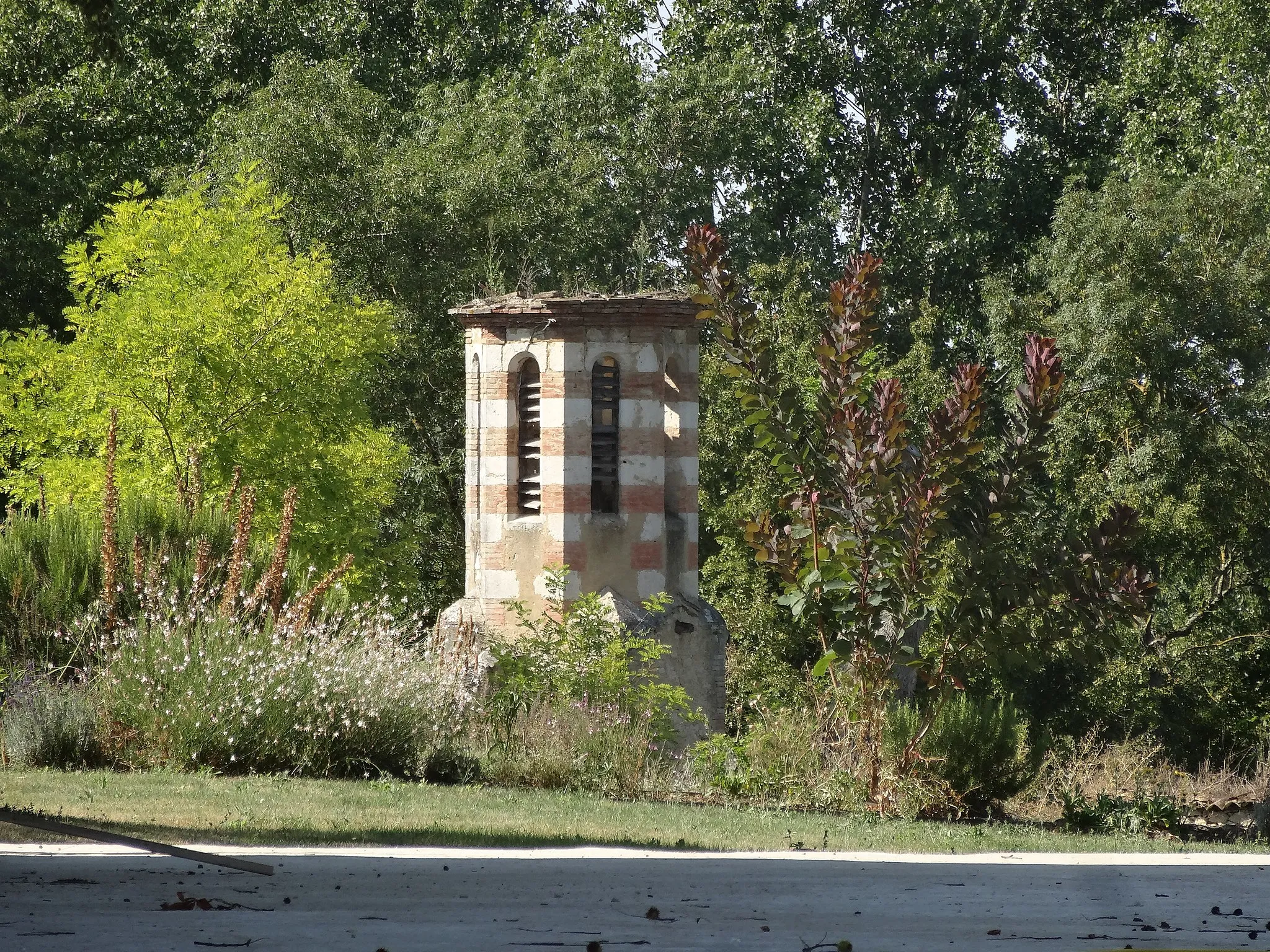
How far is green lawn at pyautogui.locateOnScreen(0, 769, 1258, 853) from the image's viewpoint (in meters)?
9.35

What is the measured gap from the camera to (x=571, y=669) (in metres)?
14.9

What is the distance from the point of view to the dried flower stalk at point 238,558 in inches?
549

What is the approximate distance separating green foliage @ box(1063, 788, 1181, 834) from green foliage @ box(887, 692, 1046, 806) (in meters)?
0.62

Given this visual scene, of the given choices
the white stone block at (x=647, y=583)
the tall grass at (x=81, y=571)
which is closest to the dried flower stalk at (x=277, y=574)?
the tall grass at (x=81, y=571)

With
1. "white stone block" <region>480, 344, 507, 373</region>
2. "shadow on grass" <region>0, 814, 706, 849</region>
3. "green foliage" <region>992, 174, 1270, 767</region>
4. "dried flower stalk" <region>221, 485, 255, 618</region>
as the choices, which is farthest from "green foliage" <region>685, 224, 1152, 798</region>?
"green foliage" <region>992, 174, 1270, 767</region>

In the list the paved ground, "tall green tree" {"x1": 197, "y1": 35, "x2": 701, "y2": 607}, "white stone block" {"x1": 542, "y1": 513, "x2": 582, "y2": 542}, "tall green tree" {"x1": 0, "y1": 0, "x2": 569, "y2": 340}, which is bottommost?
the paved ground

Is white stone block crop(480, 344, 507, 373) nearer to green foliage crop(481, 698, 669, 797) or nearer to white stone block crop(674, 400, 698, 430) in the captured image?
white stone block crop(674, 400, 698, 430)

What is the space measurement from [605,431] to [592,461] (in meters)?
0.32

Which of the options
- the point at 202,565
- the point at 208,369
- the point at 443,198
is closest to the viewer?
the point at 202,565

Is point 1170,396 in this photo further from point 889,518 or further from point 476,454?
point 889,518

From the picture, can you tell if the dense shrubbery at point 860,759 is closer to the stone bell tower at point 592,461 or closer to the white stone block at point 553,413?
the stone bell tower at point 592,461

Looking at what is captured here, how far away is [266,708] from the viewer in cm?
1259

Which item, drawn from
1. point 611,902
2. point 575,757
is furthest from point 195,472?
point 611,902

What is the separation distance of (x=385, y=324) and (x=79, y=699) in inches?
520
